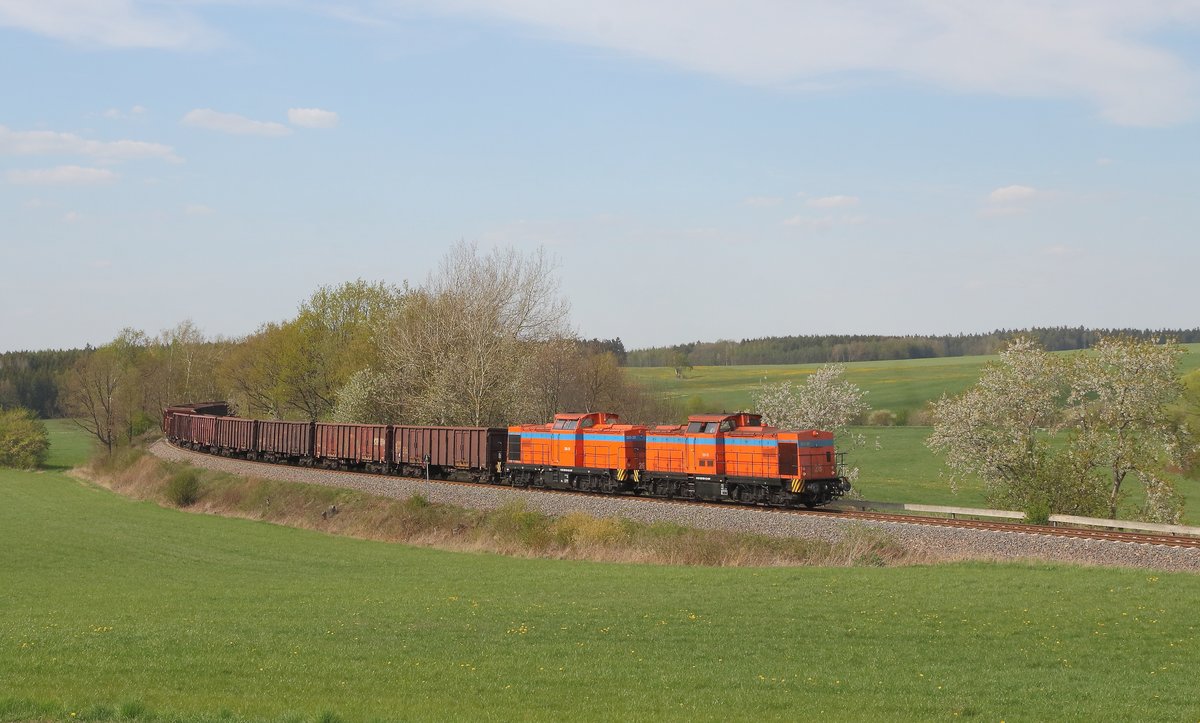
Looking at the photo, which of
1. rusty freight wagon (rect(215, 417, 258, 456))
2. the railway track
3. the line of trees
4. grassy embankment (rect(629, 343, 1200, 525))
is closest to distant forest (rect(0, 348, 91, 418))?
the line of trees

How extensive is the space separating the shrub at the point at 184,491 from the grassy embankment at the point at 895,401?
3565 cm

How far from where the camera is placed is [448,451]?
4912cm

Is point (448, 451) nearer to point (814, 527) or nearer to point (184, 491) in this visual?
point (184, 491)

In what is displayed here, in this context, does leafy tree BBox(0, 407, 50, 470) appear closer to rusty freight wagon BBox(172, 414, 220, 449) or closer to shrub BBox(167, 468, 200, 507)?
rusty freight wagon BBox(172, 414, 220, 449)

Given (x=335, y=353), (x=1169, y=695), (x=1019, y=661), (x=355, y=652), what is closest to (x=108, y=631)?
(x=355, y=652)

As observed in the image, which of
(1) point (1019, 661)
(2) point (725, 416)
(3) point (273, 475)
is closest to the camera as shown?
(1) point (1019, 661)

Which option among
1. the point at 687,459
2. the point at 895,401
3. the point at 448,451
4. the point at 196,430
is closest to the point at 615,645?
the point at 687,459

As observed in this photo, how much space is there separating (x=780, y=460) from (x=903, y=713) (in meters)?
22.3

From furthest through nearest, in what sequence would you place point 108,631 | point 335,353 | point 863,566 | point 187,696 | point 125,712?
point 335,353, point 863,566, point 108,631, point 187,696, point 125,712

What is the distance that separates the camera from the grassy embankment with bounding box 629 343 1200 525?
213ft

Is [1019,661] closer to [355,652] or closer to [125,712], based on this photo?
[355,652]

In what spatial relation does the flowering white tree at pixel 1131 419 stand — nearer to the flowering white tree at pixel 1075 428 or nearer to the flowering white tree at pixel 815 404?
the flowering white tree at pixel 1075 428

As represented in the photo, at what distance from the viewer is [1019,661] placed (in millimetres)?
15828

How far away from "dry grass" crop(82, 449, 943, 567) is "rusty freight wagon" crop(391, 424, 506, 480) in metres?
4.22
